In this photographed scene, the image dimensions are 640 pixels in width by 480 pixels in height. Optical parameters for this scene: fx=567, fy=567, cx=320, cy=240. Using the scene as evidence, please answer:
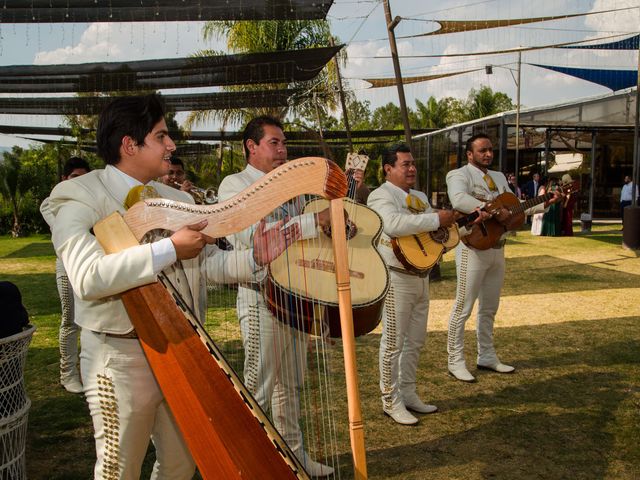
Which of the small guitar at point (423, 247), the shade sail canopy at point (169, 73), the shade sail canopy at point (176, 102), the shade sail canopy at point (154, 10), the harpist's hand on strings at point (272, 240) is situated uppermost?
the shade sail canopy at point (154, 10)

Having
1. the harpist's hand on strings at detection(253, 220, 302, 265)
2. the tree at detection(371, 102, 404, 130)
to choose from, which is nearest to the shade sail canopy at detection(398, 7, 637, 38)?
the harpist's hand on strings at detection(253, 220, 302, 265)

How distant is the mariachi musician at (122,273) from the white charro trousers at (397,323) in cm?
195

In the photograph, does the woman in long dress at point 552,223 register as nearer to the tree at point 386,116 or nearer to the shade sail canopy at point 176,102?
the shade sail canopy at point 176,102

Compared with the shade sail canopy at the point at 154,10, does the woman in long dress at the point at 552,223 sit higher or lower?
lower

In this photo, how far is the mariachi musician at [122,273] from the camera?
5.31ft

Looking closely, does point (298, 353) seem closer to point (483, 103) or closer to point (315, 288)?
point (315, 288)

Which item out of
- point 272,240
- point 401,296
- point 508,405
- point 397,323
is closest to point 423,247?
point 401,296

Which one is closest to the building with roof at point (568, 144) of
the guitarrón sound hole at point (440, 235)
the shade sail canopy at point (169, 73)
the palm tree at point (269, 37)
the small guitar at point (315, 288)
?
the palm tree at point (269, 37)

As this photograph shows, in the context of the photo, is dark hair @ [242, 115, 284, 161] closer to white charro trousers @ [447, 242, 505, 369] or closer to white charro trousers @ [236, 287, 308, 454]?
white charro trousers @ [236, 287, 308, 454]

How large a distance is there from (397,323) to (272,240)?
2.01 meters

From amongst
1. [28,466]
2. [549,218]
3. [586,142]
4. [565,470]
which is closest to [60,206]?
[28,466]

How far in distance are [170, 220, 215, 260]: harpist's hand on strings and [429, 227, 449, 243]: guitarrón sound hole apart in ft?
8.70

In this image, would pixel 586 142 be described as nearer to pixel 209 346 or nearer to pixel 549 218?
pixel 549 218

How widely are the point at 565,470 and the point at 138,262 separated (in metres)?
2.70
